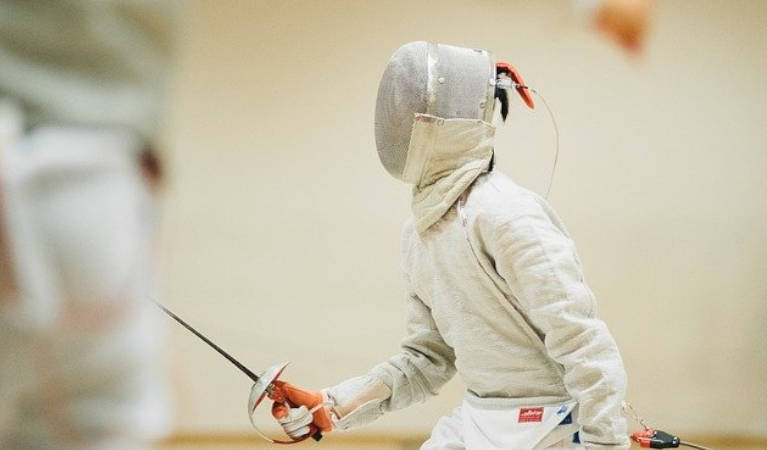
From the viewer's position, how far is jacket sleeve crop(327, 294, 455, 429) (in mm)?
1744

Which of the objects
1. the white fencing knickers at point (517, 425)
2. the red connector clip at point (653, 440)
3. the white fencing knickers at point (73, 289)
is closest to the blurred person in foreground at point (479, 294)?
the white fencing knickers at point (517, 425)

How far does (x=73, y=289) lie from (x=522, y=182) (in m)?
2.69

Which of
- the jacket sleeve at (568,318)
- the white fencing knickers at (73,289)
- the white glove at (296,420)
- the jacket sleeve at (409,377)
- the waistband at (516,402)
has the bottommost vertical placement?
the white glove at (296,420)

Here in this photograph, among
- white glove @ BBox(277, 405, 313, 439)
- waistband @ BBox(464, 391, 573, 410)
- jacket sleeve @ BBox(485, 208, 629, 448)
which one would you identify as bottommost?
white glove @ BBox(277, 405, 313, 439)

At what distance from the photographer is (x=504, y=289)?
1.50 metres

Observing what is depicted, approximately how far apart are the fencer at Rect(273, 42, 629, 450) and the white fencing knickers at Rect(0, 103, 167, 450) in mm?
918

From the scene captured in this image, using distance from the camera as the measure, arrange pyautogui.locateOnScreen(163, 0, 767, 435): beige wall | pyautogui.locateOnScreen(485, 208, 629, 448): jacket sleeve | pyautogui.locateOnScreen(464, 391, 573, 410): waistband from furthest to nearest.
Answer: pyautogui.locateOnScreen(163, 0, 767, 435): beige wall → pyautogui.locateOnScreen(464, 391, 573, 410): waistband → pyautogui.locateOnScreen(485, 208, 629, 448): jacket sleeve

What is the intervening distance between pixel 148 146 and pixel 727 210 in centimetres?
327

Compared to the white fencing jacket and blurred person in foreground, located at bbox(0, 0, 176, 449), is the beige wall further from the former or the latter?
blurred person in foreground, located at bbox(0, 0, 176, 449)

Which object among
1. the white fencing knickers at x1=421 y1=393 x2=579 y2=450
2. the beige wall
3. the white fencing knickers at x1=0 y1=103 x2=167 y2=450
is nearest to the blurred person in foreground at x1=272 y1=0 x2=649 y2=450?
the white fencing knickers at x1=421 y1=393 x2=579 y2=450

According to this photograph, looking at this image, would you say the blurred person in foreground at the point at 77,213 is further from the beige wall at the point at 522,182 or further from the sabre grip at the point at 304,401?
the beige wall at the point at 522,182

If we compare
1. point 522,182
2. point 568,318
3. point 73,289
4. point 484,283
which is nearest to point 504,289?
point 484,283

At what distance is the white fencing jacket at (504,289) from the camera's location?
140cm

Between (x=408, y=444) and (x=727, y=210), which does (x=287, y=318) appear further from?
(x=727, y=210)
